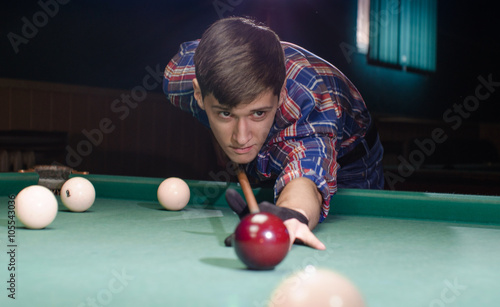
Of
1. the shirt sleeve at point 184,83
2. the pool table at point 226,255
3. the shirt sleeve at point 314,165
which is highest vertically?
the shirt sleeve at point 184,83

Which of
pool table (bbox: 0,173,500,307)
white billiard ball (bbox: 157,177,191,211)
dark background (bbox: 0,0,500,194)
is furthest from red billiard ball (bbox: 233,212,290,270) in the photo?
dark background (bbox: 0,0,500,194)

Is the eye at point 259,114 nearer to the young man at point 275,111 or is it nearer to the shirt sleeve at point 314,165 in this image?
the young man at point 275,111

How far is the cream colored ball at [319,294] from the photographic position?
875 millimetres

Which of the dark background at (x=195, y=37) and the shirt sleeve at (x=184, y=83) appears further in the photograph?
the dark background at (x=195, y=37)

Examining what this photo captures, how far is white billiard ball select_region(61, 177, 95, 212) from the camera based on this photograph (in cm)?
232

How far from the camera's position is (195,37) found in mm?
7242

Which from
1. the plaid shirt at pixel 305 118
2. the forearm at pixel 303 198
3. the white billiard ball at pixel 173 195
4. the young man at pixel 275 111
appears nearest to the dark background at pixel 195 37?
the plaid shirt at pixel 305 118

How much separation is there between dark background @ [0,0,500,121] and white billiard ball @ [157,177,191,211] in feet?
10.5

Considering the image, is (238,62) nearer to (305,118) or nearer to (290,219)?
(305,118)

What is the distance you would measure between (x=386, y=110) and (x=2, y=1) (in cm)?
640

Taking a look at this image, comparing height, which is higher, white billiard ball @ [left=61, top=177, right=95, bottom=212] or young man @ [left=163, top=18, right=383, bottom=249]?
young man @ [left=163, top=18, right=383, bottom=249]

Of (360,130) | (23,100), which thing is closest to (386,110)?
(23,100)

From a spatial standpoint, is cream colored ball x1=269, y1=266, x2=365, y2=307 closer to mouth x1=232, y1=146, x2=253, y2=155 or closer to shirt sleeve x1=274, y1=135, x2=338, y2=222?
shirt sleeve x1=274, y1=135, x2=338, y2=222

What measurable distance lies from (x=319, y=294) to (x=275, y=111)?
4.41ft
